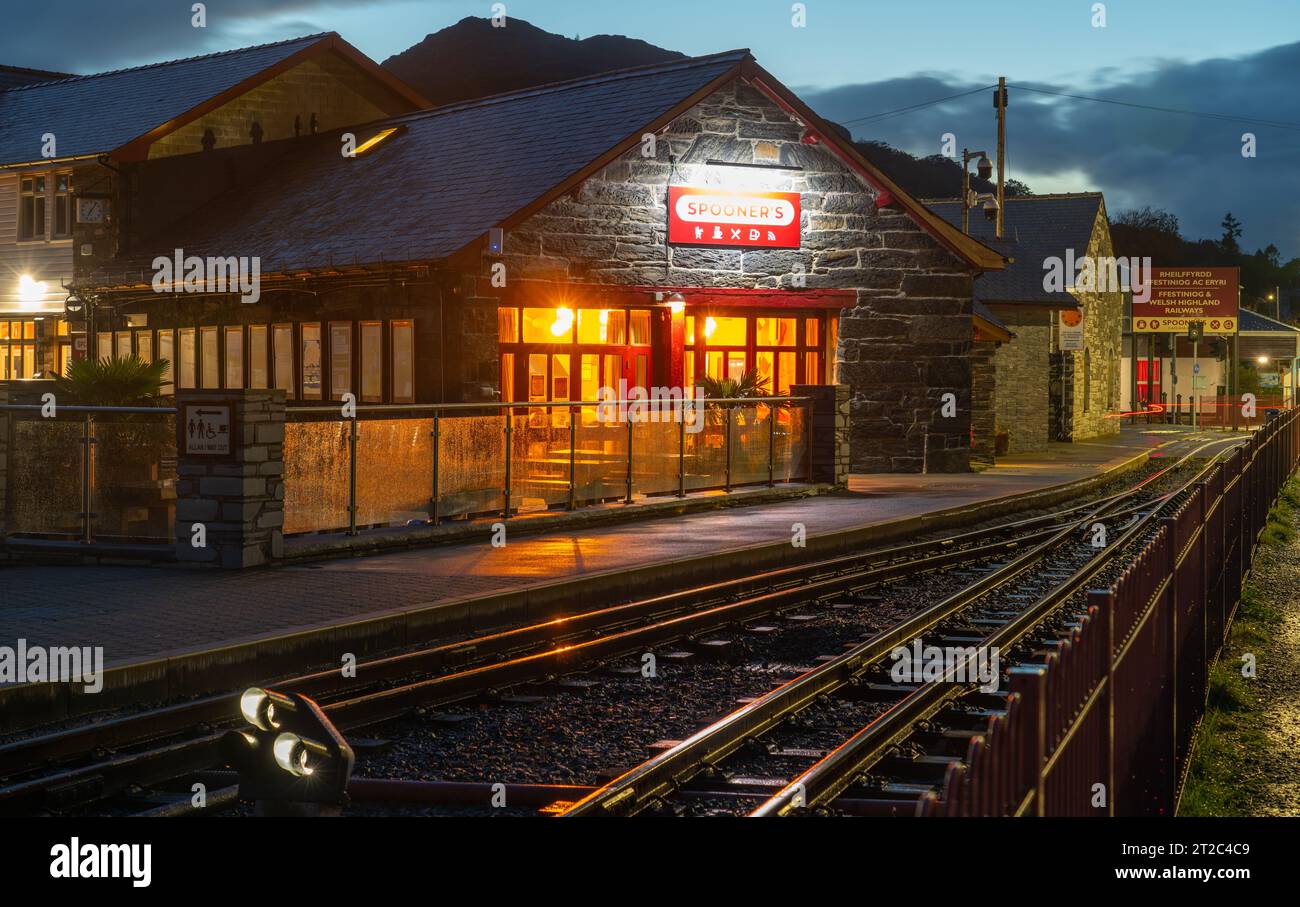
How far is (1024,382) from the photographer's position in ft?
143

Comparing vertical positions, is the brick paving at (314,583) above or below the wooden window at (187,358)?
below

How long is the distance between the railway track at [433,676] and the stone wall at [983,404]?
16754 mm

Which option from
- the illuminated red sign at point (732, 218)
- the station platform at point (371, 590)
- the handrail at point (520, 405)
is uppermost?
the illuminated red sign at point (732, 218)

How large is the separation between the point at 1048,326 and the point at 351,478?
3372cm

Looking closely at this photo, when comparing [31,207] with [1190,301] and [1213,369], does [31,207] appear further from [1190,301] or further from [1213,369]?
[1213,369]

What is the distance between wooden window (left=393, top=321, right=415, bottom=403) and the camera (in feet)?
85.5

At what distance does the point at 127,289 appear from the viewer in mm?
32125

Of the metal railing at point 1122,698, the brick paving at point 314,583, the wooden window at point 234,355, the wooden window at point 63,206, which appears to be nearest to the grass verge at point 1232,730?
the metal railing at point 1122,698

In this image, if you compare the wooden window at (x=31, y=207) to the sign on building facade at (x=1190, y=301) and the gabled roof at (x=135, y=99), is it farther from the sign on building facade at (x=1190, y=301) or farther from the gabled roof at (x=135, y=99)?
the sign on building facade at (x=1190, y=301)

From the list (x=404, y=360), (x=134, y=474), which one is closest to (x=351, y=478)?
(x=134, y=474)

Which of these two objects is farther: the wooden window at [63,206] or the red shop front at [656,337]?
the wooden window at [63,206]

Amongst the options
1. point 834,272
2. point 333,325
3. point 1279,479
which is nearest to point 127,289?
point 333,325

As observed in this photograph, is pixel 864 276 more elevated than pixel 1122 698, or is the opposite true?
pixel 864 276

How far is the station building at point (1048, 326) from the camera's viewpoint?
43094 millimetres
